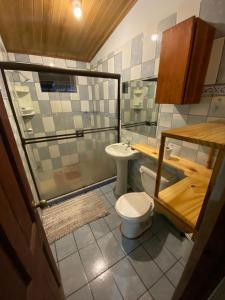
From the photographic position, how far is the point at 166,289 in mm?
1076

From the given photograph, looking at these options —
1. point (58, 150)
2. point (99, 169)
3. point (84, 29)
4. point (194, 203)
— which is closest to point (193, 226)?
point (194, 203)

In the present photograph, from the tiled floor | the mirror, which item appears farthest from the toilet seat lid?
the mirror

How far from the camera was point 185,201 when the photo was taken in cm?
85

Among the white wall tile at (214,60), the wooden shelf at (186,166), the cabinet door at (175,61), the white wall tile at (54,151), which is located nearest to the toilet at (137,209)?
the wooden shelf at (186,166)

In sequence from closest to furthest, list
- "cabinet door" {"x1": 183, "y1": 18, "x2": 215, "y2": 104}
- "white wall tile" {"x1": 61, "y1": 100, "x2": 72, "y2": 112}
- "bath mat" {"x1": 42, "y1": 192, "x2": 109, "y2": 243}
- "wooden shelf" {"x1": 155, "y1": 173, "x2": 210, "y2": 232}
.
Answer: "wooden shelf" {"x1": 155, "y1": 173, "x2": 210, "y2": 232}
"cabinet door" {"x1": 183, "y1": 18, "x2": 215, "y2": 104}
"bath mat" {"x1": 42, "y1": 192, "x2": 109, "y2": 243}
"white wall tile" {"x1": 61, "y1": 100, "x2": 72, "y2": 112}

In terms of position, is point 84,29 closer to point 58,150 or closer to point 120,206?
point 58,150

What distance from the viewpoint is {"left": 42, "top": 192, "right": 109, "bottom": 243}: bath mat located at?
1.58 metres

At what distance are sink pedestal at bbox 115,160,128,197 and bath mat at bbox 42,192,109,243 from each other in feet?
1.04

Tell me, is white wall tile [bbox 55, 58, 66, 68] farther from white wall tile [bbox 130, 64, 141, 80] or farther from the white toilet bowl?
the white toilet bowl

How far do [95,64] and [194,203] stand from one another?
2.68m

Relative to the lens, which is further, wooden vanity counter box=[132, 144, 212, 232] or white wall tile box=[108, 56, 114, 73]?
white wall tile box=[108, 56, 114, 73]

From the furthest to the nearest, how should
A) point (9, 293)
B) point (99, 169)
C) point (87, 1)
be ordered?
1. point (99, 169)
2. point (87, 1)
3. point (9, 293)

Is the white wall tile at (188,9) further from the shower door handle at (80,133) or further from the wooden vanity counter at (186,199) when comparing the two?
the shower door handle at (80,133)

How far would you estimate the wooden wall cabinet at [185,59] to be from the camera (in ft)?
3.06
